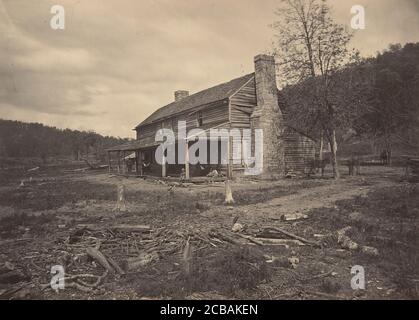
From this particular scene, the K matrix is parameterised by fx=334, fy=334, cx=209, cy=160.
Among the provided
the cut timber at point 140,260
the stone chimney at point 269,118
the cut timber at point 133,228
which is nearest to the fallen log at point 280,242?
the cut timber at point 140,260

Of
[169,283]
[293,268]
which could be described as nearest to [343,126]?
[293,268]

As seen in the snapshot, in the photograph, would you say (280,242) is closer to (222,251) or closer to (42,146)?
(222,251)

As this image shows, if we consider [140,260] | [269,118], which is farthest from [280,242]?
[269,118]

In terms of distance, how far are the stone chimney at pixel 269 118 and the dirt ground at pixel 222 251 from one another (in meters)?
11.9

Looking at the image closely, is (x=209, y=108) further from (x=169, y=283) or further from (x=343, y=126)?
(x=169, y=283)

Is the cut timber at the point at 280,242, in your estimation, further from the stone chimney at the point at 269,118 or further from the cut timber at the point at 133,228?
the stone chimney at the point at 269,118

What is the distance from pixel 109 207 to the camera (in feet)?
47.8

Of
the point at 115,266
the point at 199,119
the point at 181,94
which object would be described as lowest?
the point at 115,266

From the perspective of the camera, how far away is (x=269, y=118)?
84.7 ft

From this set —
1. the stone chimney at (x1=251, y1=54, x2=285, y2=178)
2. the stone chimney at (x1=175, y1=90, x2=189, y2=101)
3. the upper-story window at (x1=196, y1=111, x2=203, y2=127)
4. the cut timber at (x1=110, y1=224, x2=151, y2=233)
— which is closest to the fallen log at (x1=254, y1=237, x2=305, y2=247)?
the cut timber at (x1=110, y1=224, x2=151, y2=233)

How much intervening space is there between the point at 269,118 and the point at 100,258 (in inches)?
811

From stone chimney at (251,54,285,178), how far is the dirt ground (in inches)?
469

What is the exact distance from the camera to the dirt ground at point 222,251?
5803 millimetres
